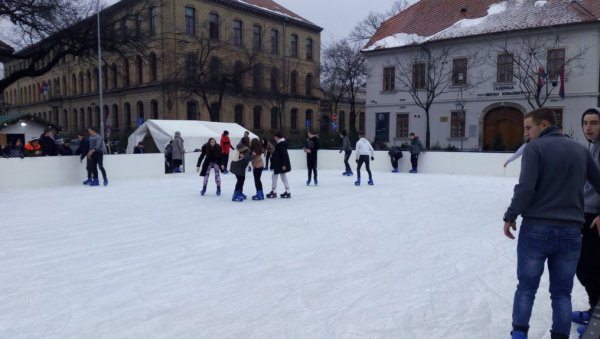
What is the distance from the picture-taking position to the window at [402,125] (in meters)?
33.8

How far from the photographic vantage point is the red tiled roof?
2754cm

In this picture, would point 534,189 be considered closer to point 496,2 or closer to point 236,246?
point 236,246

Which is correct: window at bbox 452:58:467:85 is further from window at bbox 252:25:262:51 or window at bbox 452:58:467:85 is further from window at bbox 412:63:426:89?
window at bbox 252:25:262:51

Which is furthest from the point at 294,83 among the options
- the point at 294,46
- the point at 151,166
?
the point at 151,166

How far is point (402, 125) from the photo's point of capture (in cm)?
3406

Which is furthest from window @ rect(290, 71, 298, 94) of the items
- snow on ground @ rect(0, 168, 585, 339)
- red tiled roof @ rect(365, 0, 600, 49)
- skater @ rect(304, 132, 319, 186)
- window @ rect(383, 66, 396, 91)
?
snow on ground @ rect(0, 168, 585, 339)

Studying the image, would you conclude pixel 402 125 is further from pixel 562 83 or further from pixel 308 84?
pixel 308 84

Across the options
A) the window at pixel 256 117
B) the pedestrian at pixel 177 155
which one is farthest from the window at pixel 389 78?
the pedestrian at pixel 177 155

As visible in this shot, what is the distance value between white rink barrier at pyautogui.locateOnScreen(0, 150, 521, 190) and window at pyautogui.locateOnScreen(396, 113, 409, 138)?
1358cm

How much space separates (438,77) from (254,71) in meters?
15.0

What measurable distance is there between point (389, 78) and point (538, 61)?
1019 cm

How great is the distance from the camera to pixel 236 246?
20.7ft

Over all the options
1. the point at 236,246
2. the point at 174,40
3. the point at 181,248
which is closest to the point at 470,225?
the point at 236,246

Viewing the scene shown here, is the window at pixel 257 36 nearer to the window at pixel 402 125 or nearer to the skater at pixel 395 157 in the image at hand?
the window at pixel 402 125
